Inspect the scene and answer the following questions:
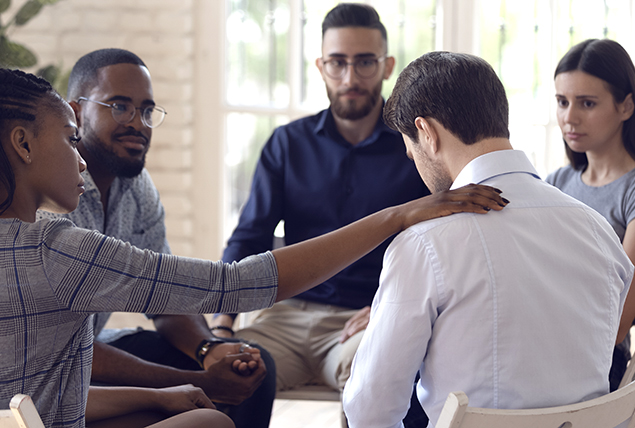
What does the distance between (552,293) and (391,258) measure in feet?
0.84

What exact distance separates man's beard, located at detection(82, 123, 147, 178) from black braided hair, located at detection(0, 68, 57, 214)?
59cm

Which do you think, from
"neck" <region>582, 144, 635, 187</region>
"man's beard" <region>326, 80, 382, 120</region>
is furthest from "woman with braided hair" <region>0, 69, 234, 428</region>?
"neck" <region>582, 144, 635, 187</region>

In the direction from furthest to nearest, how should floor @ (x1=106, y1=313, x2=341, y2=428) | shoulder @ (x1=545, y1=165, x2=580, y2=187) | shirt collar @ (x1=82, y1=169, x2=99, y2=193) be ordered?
floor @ (x1=106, y1=313, x2=341, y2=428) < shoulder @ (x1=545, y1=165, x2=580, y2=187) < shirt collar @ (x1=82, y1=169, x2=99, y2=193)

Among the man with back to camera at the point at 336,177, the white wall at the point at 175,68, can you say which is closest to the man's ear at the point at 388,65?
the man with back to camera at the point at 336,177

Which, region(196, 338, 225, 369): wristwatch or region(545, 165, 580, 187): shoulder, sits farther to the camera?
region(545, 165, 580, 187): shoulder

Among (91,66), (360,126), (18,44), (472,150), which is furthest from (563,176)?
(18,44)

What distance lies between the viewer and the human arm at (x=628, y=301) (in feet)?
5.17

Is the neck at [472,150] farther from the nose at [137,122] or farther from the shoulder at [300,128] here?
the shoulder at [300,128]

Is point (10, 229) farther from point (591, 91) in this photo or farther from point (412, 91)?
point (591, 91)

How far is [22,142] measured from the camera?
98 centimetres

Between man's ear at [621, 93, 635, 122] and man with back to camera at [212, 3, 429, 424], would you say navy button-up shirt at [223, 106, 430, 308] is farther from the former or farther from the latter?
man's ear at [621, 93, 635, 122]

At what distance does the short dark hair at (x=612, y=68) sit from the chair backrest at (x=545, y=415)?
108cm

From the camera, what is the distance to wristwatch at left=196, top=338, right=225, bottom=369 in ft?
5.17

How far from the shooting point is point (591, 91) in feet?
5.83
